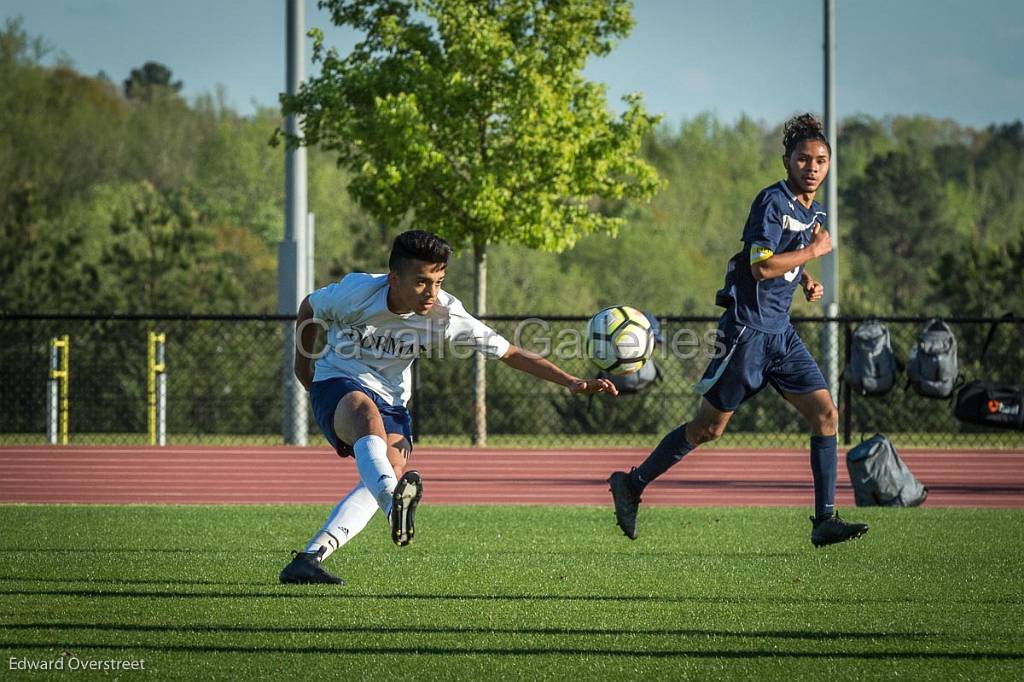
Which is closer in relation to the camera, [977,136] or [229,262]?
[229,262]

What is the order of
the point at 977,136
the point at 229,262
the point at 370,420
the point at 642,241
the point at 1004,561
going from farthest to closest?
the point at 977,136, the point at 642,241, the point at 229,262, the point at 1004,561, the point at 370,420

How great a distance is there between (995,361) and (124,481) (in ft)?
51.4

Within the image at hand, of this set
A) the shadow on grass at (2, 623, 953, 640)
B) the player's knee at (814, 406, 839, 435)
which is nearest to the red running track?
the player's knee at (814, 406, 839, 435)

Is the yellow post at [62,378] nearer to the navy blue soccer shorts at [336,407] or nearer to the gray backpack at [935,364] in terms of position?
the gray backpack at [935,364]

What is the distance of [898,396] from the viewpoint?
24.5 m

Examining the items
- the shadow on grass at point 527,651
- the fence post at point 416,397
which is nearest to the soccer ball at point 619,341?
the shadow on grass at point 527,651

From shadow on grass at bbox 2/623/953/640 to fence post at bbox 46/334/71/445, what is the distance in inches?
556

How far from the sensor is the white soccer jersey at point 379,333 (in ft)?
23.0

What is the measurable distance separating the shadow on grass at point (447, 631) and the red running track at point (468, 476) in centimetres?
626

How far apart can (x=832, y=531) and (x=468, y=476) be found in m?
7.50

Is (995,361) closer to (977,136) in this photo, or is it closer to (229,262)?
(229,262)

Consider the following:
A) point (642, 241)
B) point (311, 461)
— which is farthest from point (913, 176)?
point (311, 461)

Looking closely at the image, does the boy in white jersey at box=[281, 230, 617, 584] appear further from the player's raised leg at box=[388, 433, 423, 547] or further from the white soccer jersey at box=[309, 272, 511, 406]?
the player's raised leg at box=[388, 433, 423, 547]

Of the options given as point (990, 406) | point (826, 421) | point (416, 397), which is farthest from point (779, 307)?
point (416, 397)
